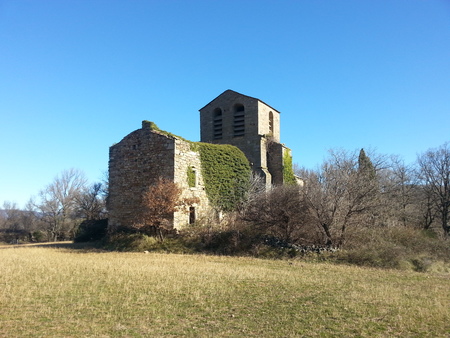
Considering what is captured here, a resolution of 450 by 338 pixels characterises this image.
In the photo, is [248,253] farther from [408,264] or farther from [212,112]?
[212,112]

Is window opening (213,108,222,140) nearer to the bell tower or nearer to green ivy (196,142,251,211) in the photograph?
the bell tower

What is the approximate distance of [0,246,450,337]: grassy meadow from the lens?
6.06 m

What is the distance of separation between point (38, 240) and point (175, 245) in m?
27.1

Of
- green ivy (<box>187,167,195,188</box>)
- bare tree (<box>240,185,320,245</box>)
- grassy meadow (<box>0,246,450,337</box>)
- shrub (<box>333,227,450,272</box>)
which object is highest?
green ivy (<box>187,167,195,188</box>)

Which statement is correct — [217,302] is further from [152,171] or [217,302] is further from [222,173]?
[222,173]

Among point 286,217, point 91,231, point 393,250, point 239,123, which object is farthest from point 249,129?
point 393,250

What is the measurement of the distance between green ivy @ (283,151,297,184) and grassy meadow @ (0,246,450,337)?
50.9 ft

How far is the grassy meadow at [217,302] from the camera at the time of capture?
19.9 feet

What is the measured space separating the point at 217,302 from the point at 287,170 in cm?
2113

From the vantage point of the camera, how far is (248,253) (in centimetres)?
1670

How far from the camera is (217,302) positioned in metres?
7.88

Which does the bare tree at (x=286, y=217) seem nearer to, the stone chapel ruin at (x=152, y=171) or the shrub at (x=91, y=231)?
the stone chapel ruin at (x=152, y=171)

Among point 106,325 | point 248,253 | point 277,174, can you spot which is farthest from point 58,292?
point 277,174

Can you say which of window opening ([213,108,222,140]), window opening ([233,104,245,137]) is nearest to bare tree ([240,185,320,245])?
window opening ([233,104,245,137])
